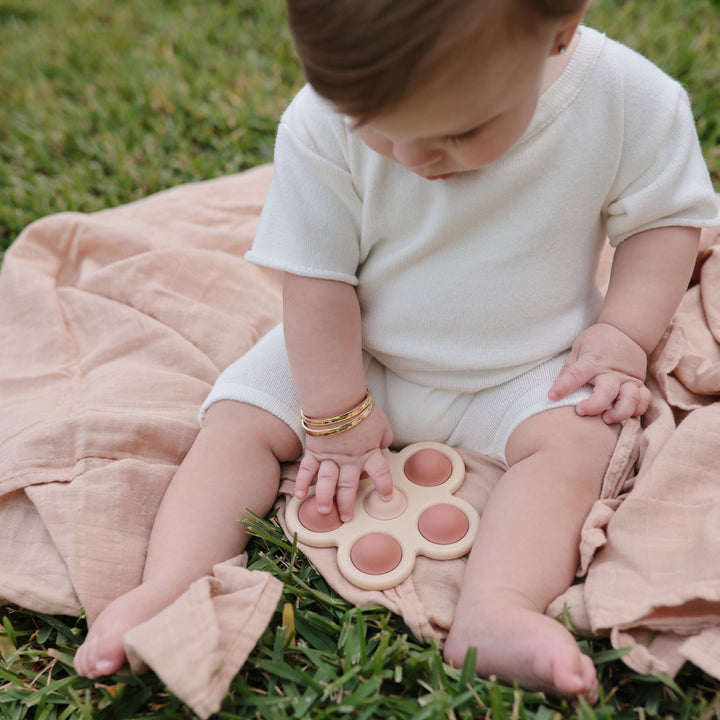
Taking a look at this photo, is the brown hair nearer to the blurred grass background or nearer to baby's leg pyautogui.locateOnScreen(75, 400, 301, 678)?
baby's leg pyautogui.locateOnScreen(75, 400, 301, 678)

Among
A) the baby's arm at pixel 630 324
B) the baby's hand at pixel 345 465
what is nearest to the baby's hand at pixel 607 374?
the baby's arm at pixel 630 324

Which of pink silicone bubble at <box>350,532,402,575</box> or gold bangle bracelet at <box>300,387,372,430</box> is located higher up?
gold bangle bracelet at <box>300,387,372,430</box>

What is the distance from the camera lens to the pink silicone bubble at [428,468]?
4.12 feet

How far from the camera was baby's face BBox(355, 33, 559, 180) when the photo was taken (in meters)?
0.82

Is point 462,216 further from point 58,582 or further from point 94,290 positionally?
point 94,290

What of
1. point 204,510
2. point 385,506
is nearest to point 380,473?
point 385,506

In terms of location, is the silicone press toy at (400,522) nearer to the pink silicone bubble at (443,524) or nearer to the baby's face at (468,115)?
the pink silicone bubble at (443,524)

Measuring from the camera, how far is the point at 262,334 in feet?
5.41

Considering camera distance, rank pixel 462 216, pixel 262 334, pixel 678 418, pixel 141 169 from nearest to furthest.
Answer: pixel 462 216 → pixel 678 418 → pixel 262 334 → pixel 141 169

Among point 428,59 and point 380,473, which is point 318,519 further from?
point 428,59

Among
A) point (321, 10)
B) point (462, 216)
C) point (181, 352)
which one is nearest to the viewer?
point (321, 10)

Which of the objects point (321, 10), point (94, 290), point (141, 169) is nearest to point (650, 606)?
point (321, 10)

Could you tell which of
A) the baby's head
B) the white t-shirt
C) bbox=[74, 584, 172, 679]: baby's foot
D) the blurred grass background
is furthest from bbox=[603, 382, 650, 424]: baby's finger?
the blurred grass background

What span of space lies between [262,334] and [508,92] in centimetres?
89
